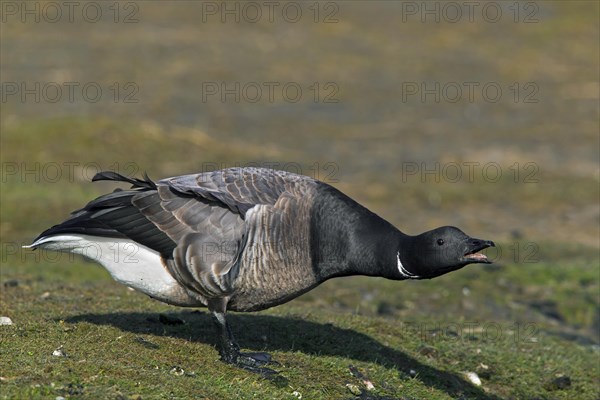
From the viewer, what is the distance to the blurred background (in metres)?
17.5

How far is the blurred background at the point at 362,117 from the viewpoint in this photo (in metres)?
17.5

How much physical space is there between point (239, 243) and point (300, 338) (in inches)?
88.9

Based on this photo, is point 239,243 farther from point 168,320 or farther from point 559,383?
point 559,383

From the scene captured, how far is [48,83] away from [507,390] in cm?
2736

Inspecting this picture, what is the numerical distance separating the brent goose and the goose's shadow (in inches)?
38.6

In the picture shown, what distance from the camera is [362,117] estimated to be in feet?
110


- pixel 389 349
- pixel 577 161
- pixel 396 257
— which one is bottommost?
pixel 577 161

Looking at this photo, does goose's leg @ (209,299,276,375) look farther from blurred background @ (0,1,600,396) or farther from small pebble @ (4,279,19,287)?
blurred background @ (0,1,600,396)

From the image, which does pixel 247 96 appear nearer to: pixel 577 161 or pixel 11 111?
pixel 11 111

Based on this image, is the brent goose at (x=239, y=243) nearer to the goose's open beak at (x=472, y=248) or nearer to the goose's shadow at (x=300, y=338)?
the goose's open beak at (x=472, y=248)

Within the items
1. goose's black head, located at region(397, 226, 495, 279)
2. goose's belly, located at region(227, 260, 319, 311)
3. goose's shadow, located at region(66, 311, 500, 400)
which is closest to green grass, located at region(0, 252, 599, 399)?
goose's shadow, located at region(66, 311, 500, 400)

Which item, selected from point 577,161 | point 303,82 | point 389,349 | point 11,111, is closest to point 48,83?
point 11,111

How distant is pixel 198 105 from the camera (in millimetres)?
33750

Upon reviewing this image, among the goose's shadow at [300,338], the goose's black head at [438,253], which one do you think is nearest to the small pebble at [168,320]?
the goose's shadow at [300,338]
